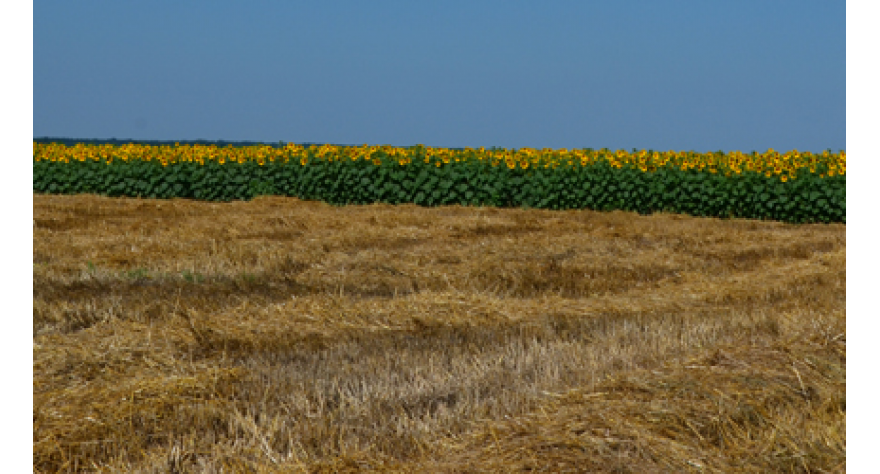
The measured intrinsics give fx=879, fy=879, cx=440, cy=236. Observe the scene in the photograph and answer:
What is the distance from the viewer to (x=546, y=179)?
52.3 ft

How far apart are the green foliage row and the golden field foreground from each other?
5.36 metres

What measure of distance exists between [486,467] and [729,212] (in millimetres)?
13134

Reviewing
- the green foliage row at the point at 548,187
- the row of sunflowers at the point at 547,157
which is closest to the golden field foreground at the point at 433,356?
the green foliage row at the point at 548,187

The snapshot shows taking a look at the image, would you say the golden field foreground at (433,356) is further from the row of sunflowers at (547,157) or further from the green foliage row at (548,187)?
the row of sunflowers at (547,157)

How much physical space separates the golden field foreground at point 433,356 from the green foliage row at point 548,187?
5364 mm

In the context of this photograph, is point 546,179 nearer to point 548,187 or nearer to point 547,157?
point 548,187

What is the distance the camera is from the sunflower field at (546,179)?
595 inches

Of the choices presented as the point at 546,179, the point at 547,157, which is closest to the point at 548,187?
the point at 546,179

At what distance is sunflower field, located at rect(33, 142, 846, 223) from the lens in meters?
15.1

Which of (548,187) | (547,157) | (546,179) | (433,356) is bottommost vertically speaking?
(433,356)

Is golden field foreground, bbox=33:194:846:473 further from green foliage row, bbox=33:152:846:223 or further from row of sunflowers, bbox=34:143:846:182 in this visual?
row of sunflowers, bbox=34:143:846:182

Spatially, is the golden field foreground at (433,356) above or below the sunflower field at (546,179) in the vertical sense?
below

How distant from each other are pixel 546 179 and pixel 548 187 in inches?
6.0
